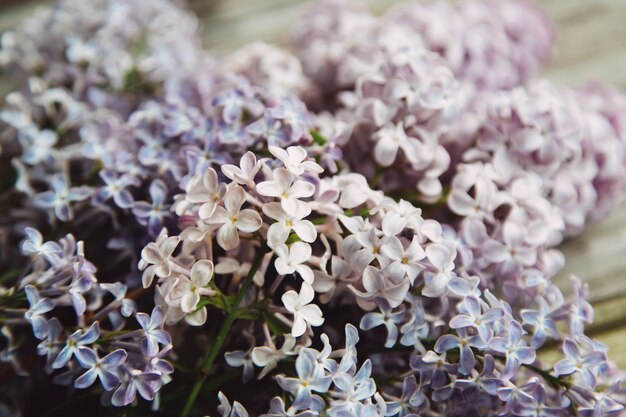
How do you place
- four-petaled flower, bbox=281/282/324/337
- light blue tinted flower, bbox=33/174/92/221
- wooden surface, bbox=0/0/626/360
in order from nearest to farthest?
four-petaled flower, bbox=281/282/324/337, light blue tinted flower, bbox=33/174/92/221, wooden surface, bbox=0/0/626/360

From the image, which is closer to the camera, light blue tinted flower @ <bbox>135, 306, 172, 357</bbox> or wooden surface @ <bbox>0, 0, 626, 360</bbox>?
light blue tinted flower @ <bbox>135, 306, 172, 357</bbox>

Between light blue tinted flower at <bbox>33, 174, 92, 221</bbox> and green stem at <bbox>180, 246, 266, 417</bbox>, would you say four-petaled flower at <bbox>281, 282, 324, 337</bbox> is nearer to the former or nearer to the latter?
green stem at <bbox>180, 246, 266, 417</bbox>

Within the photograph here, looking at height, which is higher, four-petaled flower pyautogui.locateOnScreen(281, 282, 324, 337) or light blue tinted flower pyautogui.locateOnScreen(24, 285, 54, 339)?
four-petaled flower pyautogui.locateOnScreen(281, 282, 324, 337)

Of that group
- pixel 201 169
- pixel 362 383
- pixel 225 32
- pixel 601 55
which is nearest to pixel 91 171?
pixel 201 169

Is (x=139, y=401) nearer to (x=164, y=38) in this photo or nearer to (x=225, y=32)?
(x=164, y=38)

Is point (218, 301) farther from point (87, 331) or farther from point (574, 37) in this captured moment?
point (574, 37)

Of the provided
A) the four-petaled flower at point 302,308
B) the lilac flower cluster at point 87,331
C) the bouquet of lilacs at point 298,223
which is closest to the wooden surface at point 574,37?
the bouquet of lilacs at point 298,223

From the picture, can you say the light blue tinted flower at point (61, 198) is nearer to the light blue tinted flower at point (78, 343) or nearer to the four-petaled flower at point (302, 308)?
the light blue tinted flower at point (78, 343)

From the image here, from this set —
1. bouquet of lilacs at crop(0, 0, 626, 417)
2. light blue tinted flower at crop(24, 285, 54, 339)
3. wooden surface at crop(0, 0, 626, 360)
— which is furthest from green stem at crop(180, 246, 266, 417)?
wooden surface at crop(0, 0, 626, 360)
